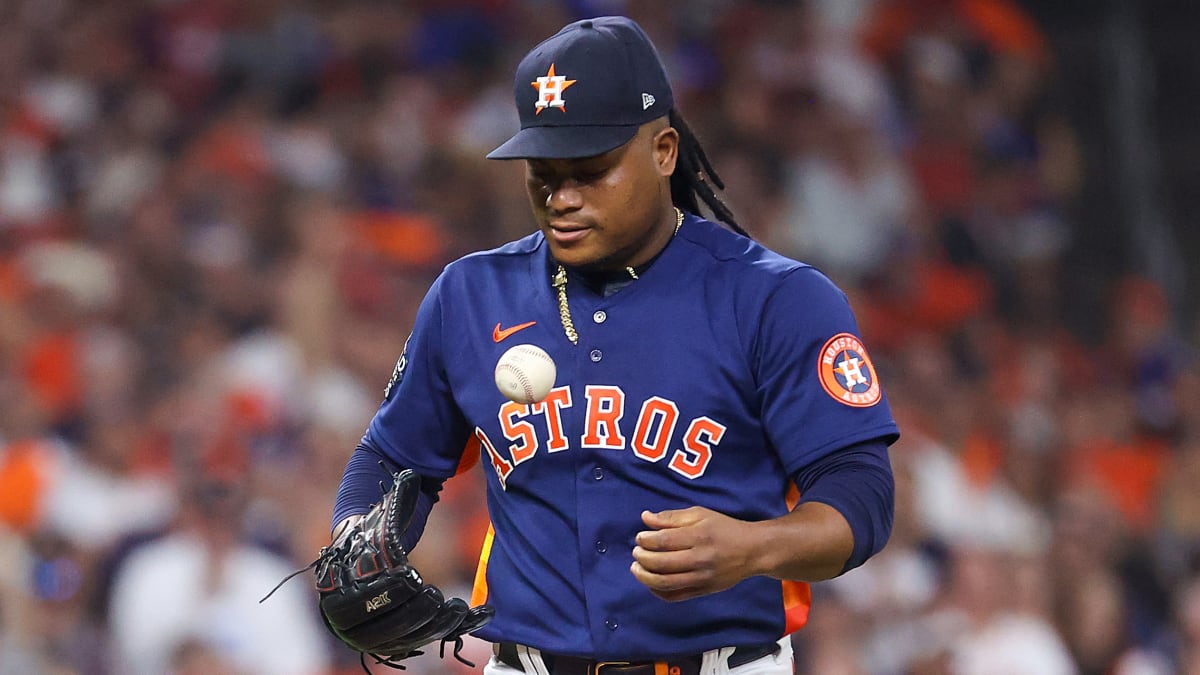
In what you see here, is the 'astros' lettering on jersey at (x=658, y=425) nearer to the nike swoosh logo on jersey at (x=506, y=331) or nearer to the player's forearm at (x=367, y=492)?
the nike swoosh logo on jersey at (x=506, y=331)

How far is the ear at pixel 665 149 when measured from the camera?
107 inches

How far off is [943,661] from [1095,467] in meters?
1.95

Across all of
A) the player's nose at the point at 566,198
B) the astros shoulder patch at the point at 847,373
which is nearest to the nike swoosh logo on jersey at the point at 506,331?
the player's nose at the point at 566,198

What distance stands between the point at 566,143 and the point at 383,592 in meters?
0.76

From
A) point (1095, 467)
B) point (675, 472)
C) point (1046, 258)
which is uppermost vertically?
point (675, 472)

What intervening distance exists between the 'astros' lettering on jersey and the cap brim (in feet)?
0.86

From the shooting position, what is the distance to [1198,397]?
7527mm

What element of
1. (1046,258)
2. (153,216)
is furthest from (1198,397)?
(153,216)

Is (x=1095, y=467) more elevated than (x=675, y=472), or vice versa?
(x=675, y=472)

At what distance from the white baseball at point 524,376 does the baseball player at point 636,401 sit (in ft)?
0.34

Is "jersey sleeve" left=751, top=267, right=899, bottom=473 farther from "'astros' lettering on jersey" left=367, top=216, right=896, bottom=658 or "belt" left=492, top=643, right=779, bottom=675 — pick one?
"belt" left=492, top=643, right=779, bottom=675

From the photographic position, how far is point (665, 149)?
2.75 meters

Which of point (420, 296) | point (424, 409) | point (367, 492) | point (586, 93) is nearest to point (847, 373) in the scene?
point (586, 93)

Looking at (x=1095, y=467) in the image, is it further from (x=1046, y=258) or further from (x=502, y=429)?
(x=502, y=429)
